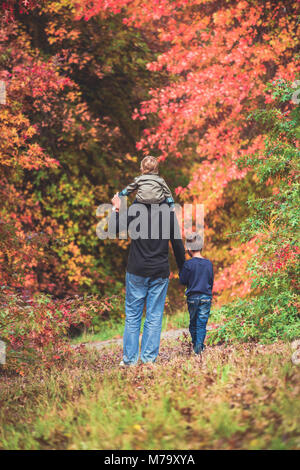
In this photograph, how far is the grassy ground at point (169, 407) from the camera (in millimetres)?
3158

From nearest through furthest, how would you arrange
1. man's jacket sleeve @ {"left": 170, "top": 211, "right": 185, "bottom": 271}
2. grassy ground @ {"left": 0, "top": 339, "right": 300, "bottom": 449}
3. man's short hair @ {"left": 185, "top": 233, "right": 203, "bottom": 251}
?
1. grassy ground @ {"left": 0, "top": 339, "right": 300, "bottom": 449}
2. man's jacket sleeve @ {"left": 170, "top": 211, "right": 185, "bottom": 271}
3. man's short hair @ {"left": 185, "top": 233, "right": 203, "bottom": 251}

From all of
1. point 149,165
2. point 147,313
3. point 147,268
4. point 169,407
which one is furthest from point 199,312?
point 169,407

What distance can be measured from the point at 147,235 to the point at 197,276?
78cm

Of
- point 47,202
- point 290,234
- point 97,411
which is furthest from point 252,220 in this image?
point 47,202

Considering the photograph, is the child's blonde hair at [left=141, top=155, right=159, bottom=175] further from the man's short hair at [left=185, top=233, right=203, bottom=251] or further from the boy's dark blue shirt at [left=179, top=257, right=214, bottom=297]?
the boy's dark blue shirt at [left=179, top=257, right=214, bottom=297]

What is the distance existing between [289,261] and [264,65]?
16.8ft

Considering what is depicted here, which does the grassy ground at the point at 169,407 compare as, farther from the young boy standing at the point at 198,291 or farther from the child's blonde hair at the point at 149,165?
the child's blonde hair at the point at 149,165

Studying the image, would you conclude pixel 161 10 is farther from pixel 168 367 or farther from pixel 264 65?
pixel 168 367

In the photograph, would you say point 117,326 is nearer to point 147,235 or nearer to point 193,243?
point 193,243

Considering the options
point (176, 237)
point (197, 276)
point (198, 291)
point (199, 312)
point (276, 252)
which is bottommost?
point (199, 312)

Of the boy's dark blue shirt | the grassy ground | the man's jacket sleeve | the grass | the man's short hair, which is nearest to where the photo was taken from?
the grassy ground

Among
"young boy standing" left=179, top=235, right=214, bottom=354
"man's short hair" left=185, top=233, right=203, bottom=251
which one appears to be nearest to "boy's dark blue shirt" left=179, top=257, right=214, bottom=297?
"young boy standing" left=179, top=235, right=214, bottom=354

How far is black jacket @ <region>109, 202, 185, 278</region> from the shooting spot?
5297mm

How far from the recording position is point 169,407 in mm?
3627
